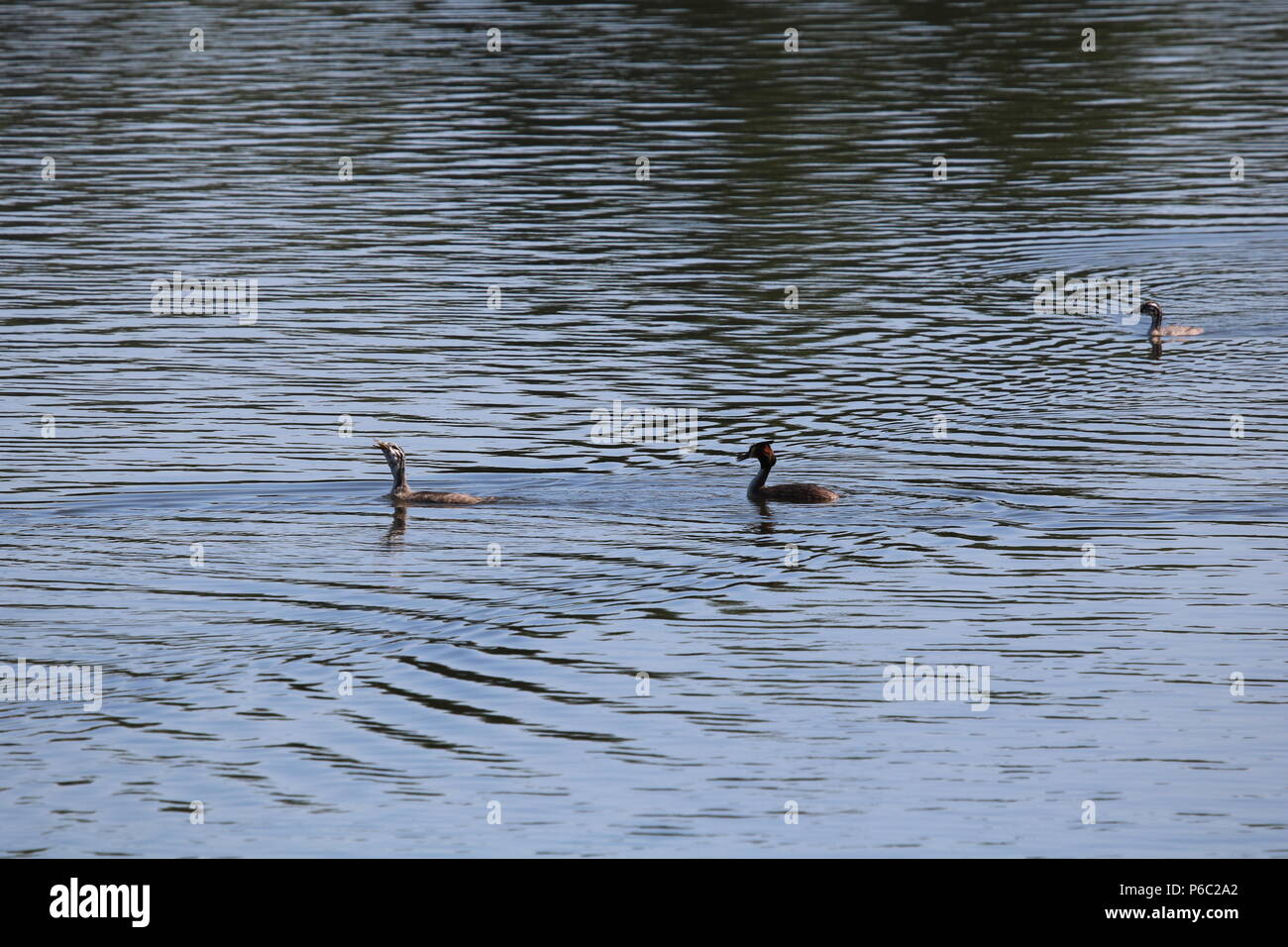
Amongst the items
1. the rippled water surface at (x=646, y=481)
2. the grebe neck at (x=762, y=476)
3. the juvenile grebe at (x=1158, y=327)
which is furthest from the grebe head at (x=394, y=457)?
the juvenile grebe at (x=1158, y=327)

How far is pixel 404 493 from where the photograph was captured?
78.4 feet

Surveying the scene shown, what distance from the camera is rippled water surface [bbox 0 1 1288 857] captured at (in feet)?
53.1

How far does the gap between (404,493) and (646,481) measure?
9.21 feet

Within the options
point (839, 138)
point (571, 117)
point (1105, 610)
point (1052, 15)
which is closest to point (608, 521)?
point (1105, 610)

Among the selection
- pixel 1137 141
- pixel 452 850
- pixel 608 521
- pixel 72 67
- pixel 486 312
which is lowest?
pixel 452 850

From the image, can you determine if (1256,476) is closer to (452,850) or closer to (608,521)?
(608,521)

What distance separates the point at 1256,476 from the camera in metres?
24.4

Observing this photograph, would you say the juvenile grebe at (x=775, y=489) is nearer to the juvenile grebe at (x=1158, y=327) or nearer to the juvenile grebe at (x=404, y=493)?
the juvenile grebe at (x=404, y=493)

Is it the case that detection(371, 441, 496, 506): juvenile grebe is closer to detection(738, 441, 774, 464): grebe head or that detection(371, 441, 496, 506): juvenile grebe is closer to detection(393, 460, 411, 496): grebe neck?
detection(393, 460, 411, 496): grebe neck

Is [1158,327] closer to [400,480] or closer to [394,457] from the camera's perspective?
[400,480]

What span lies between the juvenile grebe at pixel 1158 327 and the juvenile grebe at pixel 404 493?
41.4ft

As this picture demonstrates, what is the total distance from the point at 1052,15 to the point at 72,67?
32.9 metres

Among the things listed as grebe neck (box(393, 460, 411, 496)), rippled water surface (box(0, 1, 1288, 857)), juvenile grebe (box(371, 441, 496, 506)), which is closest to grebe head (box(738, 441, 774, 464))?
rippled water surface (box(0, 1, 1288, 857))

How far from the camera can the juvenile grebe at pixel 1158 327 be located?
32062mm
